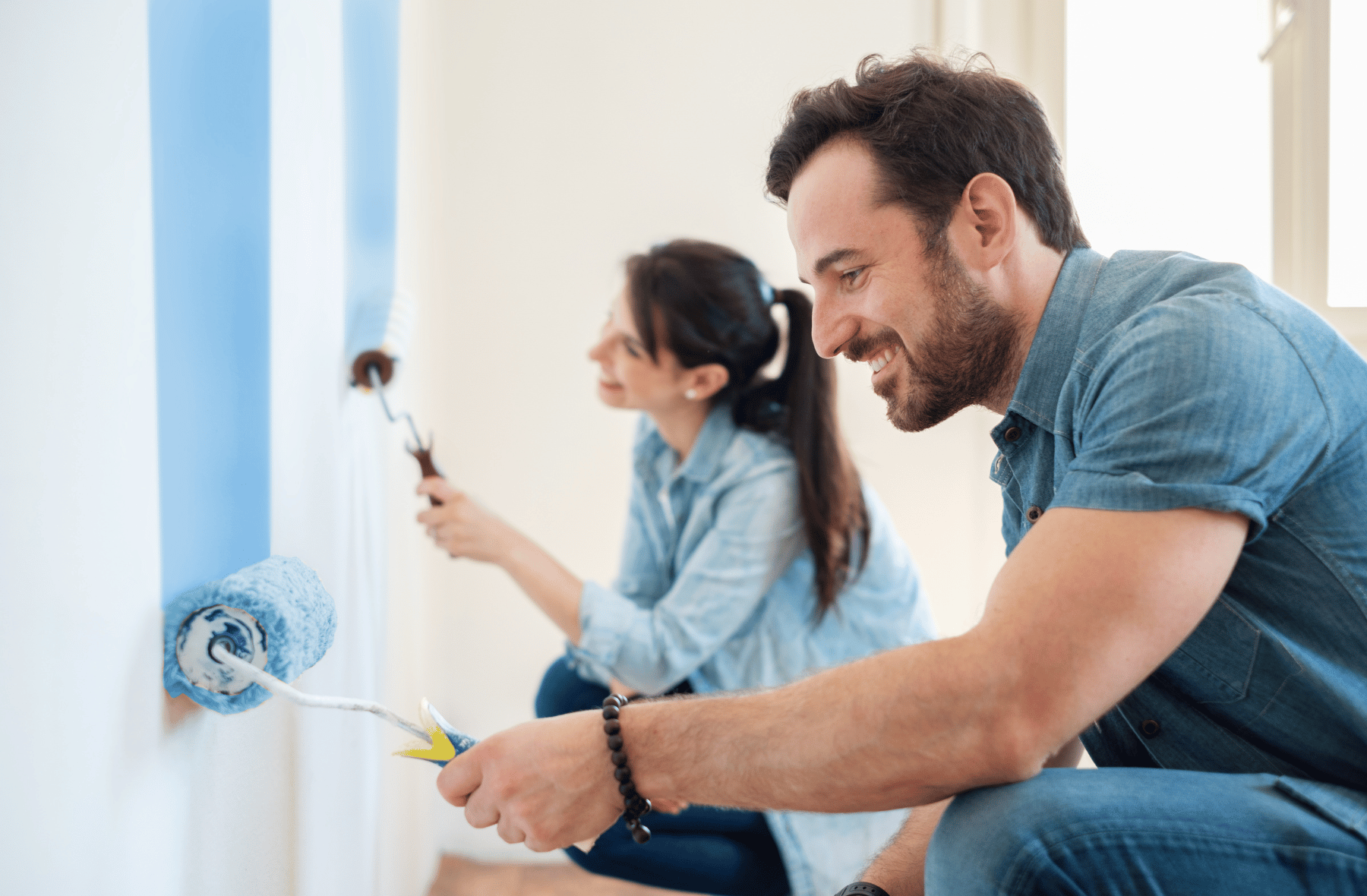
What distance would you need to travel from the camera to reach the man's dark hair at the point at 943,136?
76 centimetres

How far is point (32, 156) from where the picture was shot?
388 mm

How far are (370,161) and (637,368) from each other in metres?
0.42

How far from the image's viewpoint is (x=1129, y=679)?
0.51 m

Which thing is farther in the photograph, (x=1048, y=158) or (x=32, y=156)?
(x=1048, y=158)

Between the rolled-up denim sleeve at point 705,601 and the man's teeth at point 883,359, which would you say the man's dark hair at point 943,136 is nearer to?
the man's teeth at point 883,359

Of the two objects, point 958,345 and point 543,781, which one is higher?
point 958,345

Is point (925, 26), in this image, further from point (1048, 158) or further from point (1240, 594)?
point (1240, 594)

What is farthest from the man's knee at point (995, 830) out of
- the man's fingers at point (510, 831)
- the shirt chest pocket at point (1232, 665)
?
the man's fingers at point (510, 831)

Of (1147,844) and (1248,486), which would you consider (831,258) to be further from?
(1147,844)

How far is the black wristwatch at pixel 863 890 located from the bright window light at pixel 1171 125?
4.35ft

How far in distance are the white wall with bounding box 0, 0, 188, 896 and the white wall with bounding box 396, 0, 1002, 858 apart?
3.78 ft

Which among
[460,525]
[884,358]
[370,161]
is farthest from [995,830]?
[370,161]

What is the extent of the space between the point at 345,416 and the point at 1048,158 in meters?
0.73

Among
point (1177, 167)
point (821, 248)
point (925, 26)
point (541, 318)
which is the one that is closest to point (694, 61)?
point (925, 26)
